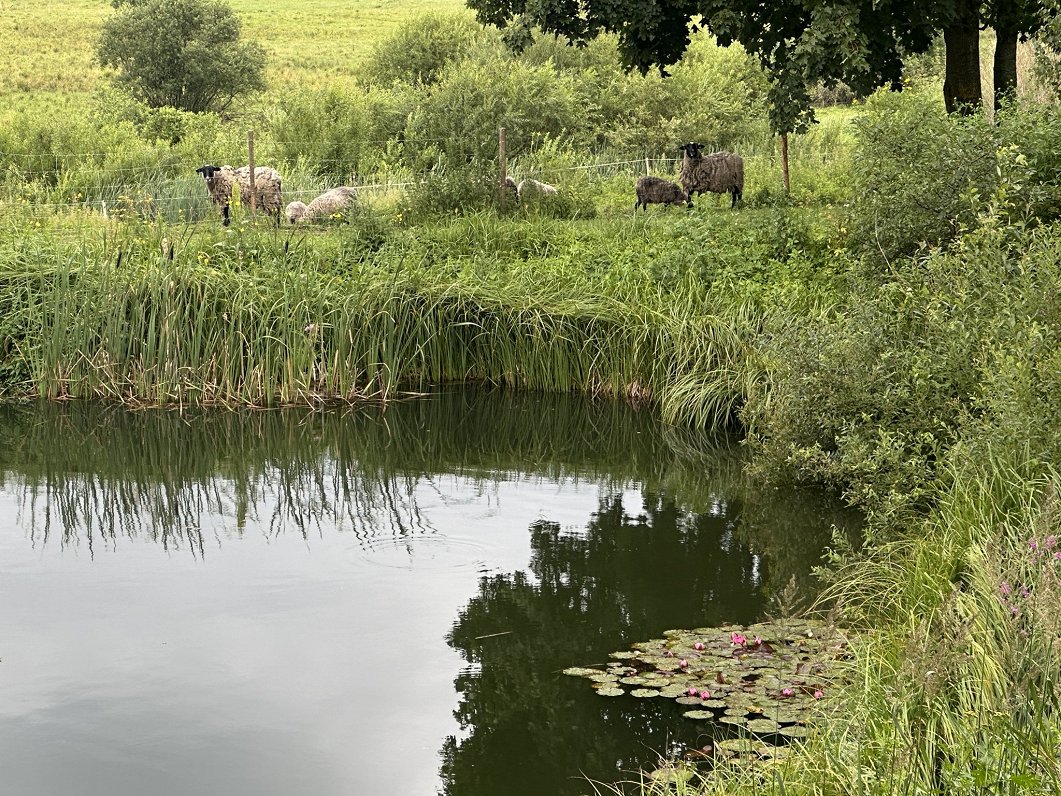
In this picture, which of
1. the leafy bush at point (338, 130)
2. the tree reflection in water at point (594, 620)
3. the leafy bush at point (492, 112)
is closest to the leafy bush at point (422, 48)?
the leafy bush at point (492, 112)

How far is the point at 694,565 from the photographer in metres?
7.62

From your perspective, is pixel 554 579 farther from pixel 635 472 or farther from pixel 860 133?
pixel 860 133

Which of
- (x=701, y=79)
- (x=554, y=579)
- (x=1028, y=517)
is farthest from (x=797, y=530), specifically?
(x=701, y=79)

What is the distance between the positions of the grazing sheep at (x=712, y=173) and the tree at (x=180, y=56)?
92.3 ft

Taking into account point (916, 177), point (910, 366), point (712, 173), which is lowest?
point (910, 366)

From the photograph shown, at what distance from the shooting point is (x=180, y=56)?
42.3 metres

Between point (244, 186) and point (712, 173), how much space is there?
20.0ft

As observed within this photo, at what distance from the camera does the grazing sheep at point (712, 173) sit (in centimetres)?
1741

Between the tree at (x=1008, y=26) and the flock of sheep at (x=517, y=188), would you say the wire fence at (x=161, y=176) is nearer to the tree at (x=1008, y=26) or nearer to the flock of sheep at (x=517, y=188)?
the flock of sheep at (x=517, y=188)

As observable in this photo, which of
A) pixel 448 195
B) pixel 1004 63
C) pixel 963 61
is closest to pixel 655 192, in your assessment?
pixel 448 195

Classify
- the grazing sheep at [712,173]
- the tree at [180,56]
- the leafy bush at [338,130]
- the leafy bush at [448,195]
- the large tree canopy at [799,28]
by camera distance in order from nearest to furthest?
the large tree canopy at [799,28] < the leafy bush at [448,195] < the grazing sheep at [712,173] < the leafy bush at [338,130] < the tree at [180,56]

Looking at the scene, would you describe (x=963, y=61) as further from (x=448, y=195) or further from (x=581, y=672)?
(x=581, y=672)

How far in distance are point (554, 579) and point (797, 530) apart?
1.77m

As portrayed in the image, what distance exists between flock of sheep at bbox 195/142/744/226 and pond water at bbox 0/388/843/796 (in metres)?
5.52
